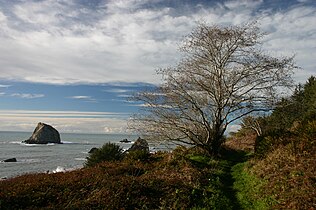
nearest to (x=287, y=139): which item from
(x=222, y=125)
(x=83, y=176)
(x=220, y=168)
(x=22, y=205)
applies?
(x=220, y=168)

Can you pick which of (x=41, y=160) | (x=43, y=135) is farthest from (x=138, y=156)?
(x=43, y=135)

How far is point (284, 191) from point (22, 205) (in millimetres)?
9096

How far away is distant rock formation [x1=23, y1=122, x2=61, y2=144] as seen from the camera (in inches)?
4471

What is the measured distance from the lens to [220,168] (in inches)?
754

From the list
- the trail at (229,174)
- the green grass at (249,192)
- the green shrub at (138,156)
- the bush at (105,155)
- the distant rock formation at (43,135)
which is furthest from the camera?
the distant rock formation at (43,135)

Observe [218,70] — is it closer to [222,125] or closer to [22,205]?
[222,125]

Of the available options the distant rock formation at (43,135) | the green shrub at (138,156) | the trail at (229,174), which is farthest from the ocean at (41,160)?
the distant rock formation at (43,135)

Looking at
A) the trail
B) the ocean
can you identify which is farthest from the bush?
the trail

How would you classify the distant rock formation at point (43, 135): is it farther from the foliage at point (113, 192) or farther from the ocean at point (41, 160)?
the foliage at point (113, 192)

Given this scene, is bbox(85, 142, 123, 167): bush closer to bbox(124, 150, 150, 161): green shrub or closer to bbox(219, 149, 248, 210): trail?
bbox(124, 150, 150, 161): green shrub

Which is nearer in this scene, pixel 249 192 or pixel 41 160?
pixel 249 192

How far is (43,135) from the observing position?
116312mm

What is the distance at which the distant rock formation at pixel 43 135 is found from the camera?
113562 mm

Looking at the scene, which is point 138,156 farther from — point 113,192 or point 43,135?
point 43,135
